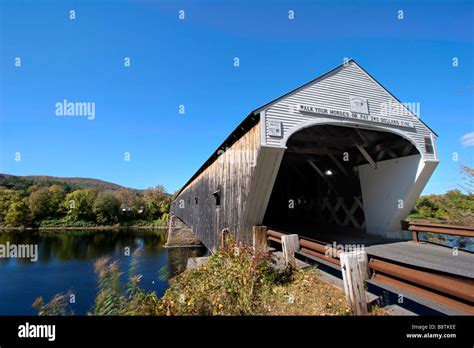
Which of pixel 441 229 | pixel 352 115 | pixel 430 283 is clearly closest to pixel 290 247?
pixel 430 283

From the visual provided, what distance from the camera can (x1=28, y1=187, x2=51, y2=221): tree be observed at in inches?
2124

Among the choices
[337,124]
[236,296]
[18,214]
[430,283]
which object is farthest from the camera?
[18,214]

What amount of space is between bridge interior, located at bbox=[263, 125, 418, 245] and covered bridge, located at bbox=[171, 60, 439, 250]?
4 cm

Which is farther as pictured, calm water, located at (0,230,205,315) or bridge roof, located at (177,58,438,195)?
calm water, located at (0,230,205,315)

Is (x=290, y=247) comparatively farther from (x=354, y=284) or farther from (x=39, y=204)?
(x=39, y=204)

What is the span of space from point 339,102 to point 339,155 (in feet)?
13.4

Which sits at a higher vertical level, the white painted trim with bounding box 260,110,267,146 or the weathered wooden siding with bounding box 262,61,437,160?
the weathered wooden siding with bounding box 262,61,437,160

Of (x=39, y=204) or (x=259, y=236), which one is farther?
(x=39, y=204)

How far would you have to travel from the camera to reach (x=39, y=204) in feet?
177

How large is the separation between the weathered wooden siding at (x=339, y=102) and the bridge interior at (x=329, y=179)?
704 mm

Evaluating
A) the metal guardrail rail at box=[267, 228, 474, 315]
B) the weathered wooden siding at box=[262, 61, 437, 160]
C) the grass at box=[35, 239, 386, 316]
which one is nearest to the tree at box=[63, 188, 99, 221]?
the grass at box=[35, 239, 386, 316]

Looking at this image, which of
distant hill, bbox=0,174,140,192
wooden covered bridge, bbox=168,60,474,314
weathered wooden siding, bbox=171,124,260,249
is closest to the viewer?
wooden covered bridge, bbox=168,60,474,314

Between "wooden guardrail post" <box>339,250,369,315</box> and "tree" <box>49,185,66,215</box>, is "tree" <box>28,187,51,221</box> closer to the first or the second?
"tree" <box>49,185,66,215</box>

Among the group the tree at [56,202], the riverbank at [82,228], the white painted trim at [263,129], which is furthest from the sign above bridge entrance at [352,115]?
the tree at [56,202]
